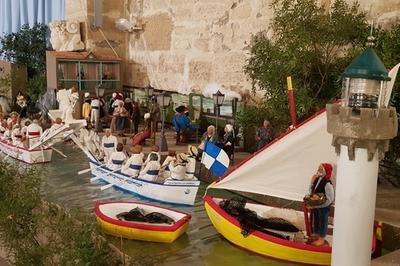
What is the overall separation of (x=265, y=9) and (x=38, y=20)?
1037 cm

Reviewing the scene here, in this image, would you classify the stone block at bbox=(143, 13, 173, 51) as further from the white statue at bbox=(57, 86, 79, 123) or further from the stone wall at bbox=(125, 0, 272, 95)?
the white statue at bbox=(57, 86, 79, 123)

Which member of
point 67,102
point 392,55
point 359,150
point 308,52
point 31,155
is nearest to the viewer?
point 359,150

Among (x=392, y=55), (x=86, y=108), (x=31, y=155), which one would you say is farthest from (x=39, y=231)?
(x=86, y=108)

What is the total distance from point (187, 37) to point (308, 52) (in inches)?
219

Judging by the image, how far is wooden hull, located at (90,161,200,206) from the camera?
685cm

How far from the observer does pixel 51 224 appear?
5555 millimetres

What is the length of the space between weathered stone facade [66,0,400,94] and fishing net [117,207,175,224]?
4615 mm

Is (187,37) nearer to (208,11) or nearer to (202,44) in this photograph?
(202,44)

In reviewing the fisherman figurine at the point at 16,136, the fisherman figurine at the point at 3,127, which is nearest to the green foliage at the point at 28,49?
the fisherman figurine at the point at 3,127

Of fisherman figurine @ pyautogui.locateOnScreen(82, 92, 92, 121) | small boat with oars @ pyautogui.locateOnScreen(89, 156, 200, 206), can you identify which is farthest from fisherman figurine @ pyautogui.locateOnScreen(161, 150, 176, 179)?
fisherman figurine @ pyautogui.locateOnScreen(82, 92, 92, 121)

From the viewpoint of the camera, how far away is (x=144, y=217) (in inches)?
230

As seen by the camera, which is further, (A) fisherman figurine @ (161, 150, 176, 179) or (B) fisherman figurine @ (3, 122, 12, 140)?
(B) fisherman figurine @ (3, 122, 12, 140)

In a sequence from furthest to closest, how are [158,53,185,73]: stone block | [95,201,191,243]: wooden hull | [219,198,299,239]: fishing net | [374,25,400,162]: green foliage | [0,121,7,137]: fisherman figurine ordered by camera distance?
[158,53,185,73]: stone block < [0,121,7,137]: fisherman figurine < [374,25,400,162]: green foliage < [95,201,191,243]: wooden hull < [219,198,299,239]: fishing net

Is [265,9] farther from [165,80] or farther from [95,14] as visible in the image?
[95,14]
